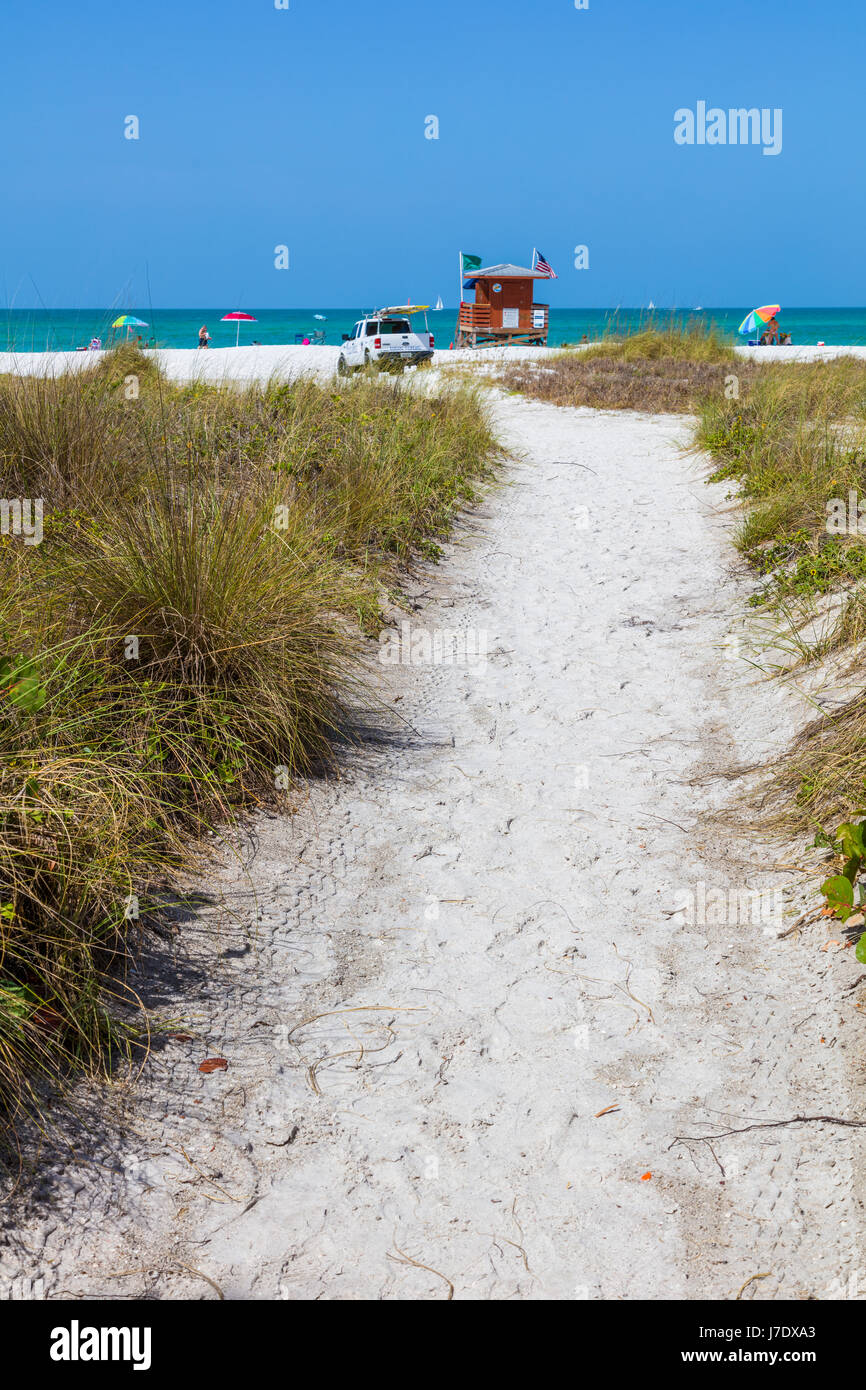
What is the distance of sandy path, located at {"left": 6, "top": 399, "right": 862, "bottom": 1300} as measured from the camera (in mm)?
2146

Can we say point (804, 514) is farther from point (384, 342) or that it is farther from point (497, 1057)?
point (384, 342)

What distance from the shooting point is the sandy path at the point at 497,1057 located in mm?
2146

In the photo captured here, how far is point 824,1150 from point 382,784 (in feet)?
7.75

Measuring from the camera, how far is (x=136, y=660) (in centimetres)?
385

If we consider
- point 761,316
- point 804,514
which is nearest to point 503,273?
point 761,316

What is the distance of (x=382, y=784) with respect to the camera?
430 cm

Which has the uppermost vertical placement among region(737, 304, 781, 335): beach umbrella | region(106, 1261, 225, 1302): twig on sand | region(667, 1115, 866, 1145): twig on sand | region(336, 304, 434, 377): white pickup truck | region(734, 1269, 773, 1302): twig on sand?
region(737, 304, 781, 335): beach umbrella

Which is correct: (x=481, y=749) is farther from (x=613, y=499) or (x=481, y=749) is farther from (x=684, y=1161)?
(x=613, y=499)

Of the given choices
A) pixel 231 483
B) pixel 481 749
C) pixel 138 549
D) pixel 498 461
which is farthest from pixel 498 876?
pixel 498 461
